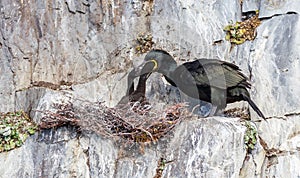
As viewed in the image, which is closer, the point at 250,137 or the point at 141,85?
the point at 250,137

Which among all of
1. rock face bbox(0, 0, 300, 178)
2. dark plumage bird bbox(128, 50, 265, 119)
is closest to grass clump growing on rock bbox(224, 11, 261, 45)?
rock face bbox(0, 0, 300, 178)

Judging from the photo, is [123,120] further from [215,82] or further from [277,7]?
[277,7]

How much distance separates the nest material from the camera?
15.1 ft

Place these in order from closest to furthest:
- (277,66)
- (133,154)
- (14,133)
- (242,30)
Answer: (133,154) < (14,133) < (277,66) < (242,30)

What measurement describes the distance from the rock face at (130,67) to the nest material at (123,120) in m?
0.11

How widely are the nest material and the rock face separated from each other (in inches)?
4.2

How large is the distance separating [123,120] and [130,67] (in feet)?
5.26

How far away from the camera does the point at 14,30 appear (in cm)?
590

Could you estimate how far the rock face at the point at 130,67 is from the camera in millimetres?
4645

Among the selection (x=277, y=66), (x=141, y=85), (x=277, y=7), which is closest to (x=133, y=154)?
(x=141, y=85)

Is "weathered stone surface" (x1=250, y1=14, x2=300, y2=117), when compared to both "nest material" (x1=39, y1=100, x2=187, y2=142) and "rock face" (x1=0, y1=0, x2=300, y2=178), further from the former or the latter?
"nest material" (x1=39, y1=100, x2=187, y2=142)

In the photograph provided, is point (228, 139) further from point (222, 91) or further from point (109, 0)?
point (109, 0)

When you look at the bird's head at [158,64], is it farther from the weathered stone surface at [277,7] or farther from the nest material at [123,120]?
the weathered stone surface at [277,7]

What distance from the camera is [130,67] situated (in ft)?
20.1
